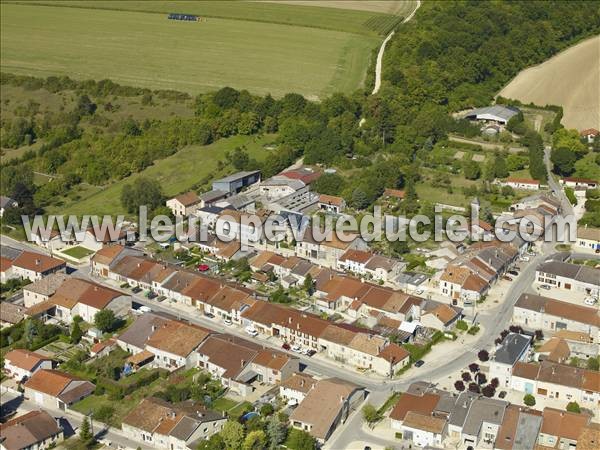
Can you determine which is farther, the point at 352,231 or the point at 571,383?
the point at 352,231

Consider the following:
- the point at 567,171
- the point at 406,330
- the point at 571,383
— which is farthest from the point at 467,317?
the point at 567,171

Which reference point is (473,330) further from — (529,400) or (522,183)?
(522,183)

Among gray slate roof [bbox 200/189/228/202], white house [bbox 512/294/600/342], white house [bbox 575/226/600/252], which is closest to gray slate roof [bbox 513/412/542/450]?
white house [bbox 512/294/600/342]

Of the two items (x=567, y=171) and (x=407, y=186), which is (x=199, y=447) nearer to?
(x=407, y=186)

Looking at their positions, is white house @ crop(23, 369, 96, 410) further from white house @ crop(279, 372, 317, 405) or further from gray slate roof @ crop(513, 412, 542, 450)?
gray slate roof @ crop(513, 412, 542, 450)

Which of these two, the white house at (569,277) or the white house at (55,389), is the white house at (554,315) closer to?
the white house at (569,277)

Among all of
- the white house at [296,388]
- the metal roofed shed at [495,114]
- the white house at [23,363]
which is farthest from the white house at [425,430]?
the metal roofed shed at [495,114]
